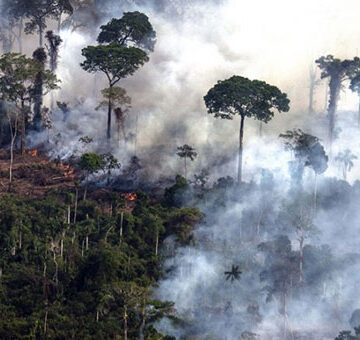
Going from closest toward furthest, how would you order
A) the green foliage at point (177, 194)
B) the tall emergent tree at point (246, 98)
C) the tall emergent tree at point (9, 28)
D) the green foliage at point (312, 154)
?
1. the green foliage at point (177, 194)
2. the green foliage at point (312, 154)
3. the tall emergent tree at point (246, 98)
4. the tall emergent tree at point (9, 28)

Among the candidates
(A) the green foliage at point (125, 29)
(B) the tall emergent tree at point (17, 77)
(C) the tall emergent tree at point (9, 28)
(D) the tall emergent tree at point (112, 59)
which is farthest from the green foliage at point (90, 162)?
(C) the tall emergent tree at point (9, 28)

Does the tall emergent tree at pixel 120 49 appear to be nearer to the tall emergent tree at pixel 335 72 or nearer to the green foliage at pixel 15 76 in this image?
the green foliage at pixel 15 76

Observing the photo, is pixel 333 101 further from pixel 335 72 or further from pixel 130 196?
pixel 130 196

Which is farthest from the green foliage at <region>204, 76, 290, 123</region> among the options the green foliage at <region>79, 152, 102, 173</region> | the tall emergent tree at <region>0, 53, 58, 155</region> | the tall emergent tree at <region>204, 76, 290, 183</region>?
the tall emergent tree at <region>0, 53, 58, 155</region>

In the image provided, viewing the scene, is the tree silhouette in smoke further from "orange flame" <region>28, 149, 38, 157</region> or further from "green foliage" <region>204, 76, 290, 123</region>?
"orange flame" <region>28, 149, 38, 157</region>

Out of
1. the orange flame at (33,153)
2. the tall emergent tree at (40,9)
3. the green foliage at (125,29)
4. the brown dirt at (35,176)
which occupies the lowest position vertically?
the brown dirt at (35,176)

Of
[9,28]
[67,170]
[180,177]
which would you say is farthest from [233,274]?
[9,28]
